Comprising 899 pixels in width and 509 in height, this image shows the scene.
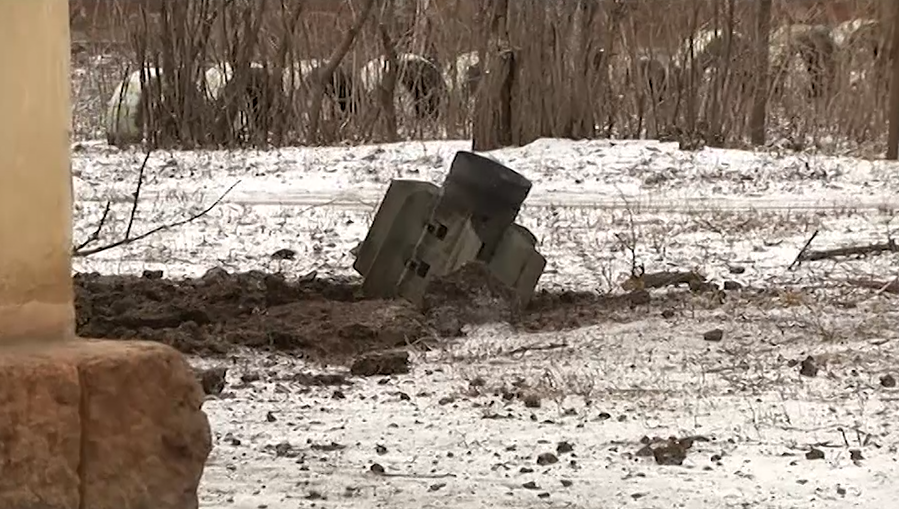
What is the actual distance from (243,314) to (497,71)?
7.34 m

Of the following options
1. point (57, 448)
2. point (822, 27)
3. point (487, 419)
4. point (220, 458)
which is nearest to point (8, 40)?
point (57, 448)

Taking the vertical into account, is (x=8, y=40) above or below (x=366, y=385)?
above

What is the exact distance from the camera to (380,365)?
16.8 feet

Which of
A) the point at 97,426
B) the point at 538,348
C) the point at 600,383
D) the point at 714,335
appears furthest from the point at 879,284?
the point at 97,426

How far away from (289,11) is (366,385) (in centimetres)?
936

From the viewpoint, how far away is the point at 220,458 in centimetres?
405

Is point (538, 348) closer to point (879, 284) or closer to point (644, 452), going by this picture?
point (644, 452)

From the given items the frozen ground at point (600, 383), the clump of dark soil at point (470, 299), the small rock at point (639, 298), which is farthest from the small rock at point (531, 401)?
the small rock at point (639, 298)

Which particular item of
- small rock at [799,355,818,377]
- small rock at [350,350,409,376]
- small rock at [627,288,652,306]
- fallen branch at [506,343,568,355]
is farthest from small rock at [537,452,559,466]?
small rock at [627,288,652,306]

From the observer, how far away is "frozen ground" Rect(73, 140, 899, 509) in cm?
379

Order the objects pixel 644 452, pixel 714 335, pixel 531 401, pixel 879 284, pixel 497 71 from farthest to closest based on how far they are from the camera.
→ pixel 497 71, pixel 879 284, pixel 714 335, pixel 531 401, pixel 644 452

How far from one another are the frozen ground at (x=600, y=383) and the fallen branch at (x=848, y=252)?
0.06 metres

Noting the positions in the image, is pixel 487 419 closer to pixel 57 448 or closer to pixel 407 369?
pixel 407 369

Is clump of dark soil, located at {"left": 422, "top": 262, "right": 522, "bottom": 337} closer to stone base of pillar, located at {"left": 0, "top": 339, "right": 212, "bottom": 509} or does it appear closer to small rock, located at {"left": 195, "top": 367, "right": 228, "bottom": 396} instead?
small rock, located at {"left": 195, "top": 367, "right": 228, "bottom": 396}
